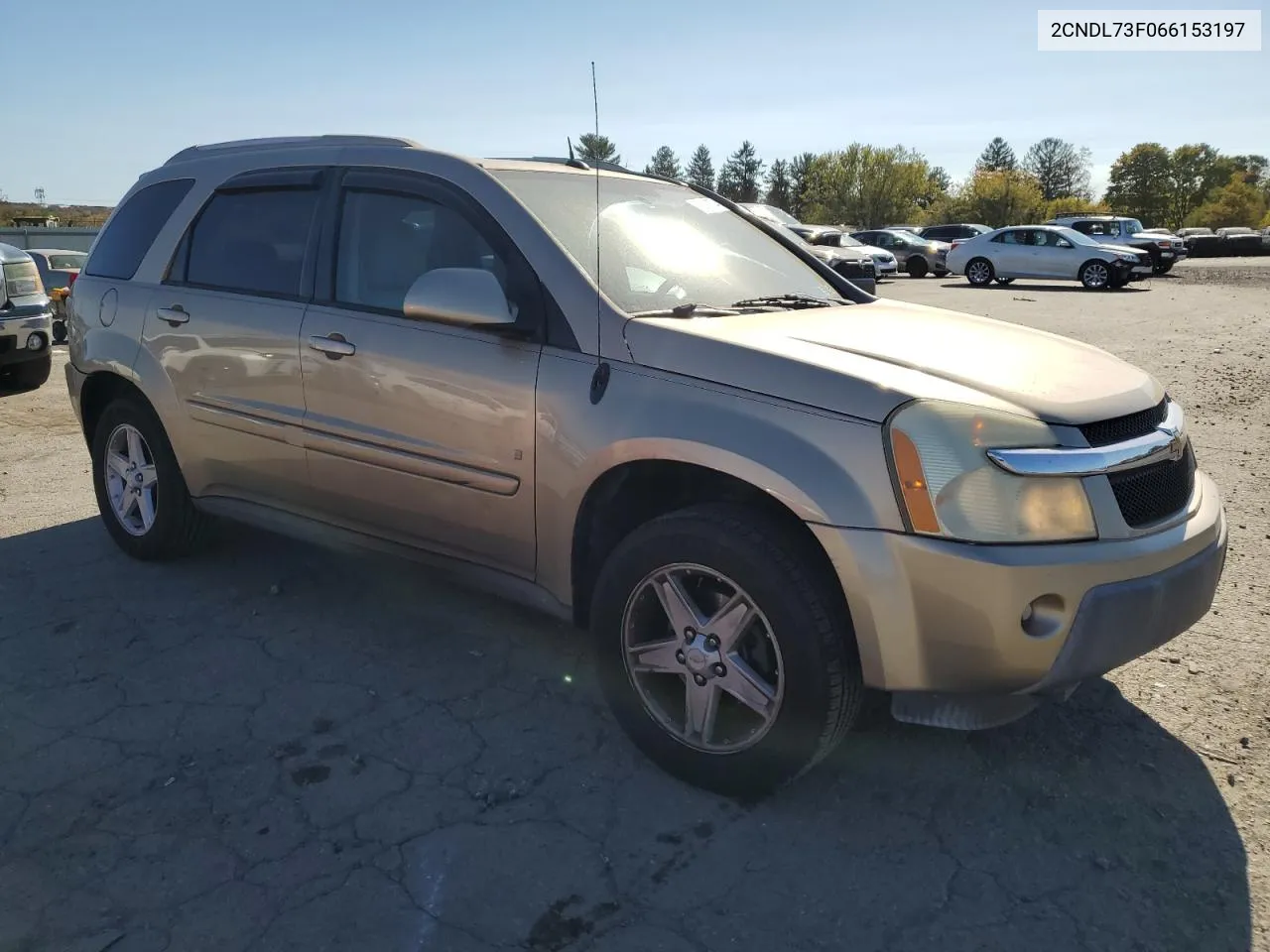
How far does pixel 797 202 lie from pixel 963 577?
92892 mm

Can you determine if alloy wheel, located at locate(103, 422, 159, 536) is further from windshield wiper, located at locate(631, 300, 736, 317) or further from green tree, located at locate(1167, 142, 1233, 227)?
green tree, located at locate(1167, 142, 1233, 227)

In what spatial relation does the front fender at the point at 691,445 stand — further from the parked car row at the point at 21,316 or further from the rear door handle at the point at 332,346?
the parked car row at the point at 21,316

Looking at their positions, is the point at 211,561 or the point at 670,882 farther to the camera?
A: the point at 211,561

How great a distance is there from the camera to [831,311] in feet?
11.4

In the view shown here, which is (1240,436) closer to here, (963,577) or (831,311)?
(831,311)

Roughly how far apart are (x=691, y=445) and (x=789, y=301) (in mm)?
1117

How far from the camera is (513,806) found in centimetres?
275

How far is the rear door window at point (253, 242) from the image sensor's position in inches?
151

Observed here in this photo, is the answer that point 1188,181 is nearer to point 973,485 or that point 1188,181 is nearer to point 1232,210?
point 1232,210

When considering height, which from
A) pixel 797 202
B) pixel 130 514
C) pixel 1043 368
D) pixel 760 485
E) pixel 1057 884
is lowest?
pixel 1057 884

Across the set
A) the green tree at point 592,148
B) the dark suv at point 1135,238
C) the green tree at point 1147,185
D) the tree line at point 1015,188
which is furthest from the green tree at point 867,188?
the green tree at point 592,148

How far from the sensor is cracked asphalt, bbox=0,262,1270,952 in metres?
2.30

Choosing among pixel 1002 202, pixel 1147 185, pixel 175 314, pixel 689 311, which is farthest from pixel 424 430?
pixel 1147 185

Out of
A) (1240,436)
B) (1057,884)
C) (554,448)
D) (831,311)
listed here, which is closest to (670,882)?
(1057,884)
